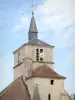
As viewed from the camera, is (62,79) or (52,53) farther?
(52,53)

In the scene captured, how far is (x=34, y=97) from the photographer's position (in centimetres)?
5866

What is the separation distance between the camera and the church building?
59.2m

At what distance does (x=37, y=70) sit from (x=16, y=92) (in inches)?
160

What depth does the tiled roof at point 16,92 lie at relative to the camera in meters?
59.2

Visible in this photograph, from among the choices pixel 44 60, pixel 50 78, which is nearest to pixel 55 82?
pixel 50 78

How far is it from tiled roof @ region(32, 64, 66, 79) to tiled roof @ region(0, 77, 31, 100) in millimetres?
2250

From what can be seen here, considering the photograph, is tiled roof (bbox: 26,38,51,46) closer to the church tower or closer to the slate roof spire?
the church tower

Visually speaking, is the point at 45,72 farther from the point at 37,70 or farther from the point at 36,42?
the point at 36,42

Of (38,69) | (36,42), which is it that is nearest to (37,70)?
(38,69)

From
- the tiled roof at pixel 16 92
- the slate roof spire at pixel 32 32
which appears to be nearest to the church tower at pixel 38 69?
the slate roof spire at pixel 32 32

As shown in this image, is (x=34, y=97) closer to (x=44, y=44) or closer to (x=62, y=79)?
(x=62, y=79)

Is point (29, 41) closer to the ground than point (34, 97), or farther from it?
farther from it

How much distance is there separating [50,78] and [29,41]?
7115 mm

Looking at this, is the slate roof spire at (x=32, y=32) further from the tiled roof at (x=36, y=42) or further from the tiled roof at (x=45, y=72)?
the tiled roof at (x=45, y=72)
